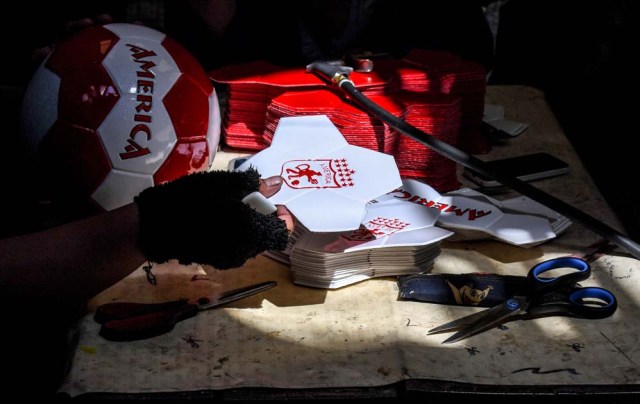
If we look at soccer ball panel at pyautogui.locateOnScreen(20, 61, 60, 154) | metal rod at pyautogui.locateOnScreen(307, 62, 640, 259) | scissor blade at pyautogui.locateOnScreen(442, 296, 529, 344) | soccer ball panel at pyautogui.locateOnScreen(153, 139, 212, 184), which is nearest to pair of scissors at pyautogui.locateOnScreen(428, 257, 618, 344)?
scissor blade at pyautogui.locateOnScreen(442, 296, 529, 344)

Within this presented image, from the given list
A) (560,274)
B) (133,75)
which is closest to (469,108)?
(560,274)

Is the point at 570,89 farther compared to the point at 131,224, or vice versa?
the point at 570,89

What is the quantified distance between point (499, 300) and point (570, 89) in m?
3.17

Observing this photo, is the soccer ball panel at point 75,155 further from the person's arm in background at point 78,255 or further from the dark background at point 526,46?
the dark background at point 526,46

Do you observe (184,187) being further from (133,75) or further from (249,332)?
(133,75)

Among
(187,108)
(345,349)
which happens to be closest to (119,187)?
(187,108)

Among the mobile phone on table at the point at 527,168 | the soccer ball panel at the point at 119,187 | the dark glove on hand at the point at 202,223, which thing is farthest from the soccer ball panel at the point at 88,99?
the mobile phone on table at the point at 527,168

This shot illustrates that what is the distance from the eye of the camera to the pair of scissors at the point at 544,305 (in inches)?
60.9

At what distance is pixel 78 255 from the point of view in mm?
1478

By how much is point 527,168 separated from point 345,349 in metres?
1.01

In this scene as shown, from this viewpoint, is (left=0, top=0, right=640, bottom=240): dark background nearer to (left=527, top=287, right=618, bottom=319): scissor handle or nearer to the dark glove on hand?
the dark glove on hand

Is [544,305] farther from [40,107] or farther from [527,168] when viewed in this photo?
[40,107]

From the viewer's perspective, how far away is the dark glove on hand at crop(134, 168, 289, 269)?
1.49 metres

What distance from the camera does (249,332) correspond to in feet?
5.12
